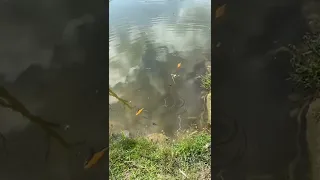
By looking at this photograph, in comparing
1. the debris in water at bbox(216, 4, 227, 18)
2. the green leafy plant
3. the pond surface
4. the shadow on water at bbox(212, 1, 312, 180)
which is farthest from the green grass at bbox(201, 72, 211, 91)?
the green leafy plant

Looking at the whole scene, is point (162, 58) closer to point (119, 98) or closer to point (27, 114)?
point (119, 98)

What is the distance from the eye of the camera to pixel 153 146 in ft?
7.23

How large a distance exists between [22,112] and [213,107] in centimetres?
92

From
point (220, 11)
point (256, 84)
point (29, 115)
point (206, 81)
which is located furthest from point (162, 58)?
point (29, 115)

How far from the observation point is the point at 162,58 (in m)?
2.28

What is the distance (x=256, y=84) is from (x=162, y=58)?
1.83ft

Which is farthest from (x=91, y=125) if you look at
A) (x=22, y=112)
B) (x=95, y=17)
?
(x=95, y=17)

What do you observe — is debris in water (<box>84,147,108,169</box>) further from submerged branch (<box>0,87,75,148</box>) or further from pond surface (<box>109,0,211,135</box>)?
pond surface (<box>109,0,211,135</box>)

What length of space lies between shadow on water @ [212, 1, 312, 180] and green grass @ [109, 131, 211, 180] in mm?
194

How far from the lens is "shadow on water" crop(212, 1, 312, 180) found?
200 centimetres

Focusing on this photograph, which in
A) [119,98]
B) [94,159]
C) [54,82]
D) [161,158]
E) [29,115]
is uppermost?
[54,82]

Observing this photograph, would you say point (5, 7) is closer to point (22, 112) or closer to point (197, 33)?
point (22, 112)

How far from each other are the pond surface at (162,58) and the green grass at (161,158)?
3.4 inches

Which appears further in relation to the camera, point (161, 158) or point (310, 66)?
point (161, 158)
